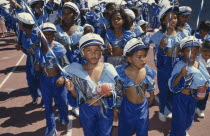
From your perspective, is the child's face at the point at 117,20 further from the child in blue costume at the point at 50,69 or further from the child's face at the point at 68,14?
the child in blue costume at the point at 50,69

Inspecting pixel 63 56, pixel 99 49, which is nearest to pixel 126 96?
pixel 99 49

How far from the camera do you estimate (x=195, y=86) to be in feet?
12.3

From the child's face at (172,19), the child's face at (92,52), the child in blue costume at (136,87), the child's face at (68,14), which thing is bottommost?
the child in blue costume at (136,87)

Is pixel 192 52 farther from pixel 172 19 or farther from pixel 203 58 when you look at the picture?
pixel 203 58

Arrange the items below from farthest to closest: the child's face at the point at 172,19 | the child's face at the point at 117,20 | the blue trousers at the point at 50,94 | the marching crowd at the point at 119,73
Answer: the child's face at the point at 117,20, the child's face at the point at 172,19, the blue trousers at the point at 50,94, the marching crowd at the point at 119,73

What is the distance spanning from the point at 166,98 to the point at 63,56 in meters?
2.44

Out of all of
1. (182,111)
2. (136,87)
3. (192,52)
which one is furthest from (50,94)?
(192,52)

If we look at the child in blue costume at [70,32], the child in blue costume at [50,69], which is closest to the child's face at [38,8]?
the child in blue costume at [70,32]

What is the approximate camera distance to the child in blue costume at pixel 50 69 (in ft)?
14.1

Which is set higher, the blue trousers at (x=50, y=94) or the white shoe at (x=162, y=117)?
the blue trousers at (x=50, y=94)

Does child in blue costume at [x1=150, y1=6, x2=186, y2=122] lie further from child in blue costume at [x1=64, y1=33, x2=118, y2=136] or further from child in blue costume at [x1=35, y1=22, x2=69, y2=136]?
child in blue costume at [x1=35, y1=22, x2=69, y2=136]

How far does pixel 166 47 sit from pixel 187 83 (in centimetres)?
115

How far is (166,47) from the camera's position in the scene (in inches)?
186

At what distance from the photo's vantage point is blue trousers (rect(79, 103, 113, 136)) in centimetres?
337
